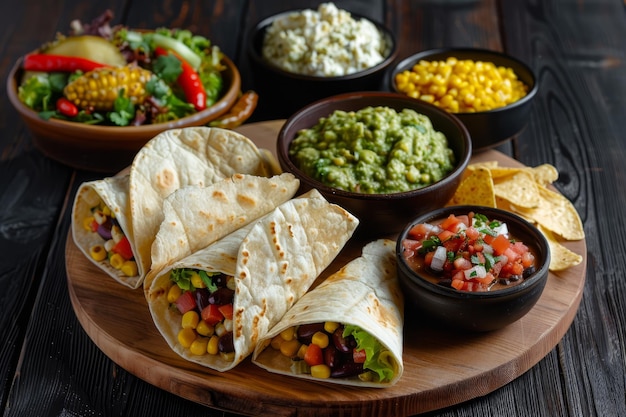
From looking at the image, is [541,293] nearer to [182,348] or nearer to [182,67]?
[182,348]

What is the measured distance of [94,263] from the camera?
14.1 ft

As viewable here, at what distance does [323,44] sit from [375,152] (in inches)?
68.6

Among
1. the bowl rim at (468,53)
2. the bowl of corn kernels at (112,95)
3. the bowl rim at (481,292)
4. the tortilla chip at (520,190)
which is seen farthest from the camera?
the bowl of corn kernels at (112,95)

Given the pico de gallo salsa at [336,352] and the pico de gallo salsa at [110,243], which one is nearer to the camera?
the pico de gallo salsa at [336,352]

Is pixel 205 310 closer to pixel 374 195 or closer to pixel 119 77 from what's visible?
pixel 374 195

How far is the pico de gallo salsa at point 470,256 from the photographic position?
3594 mm

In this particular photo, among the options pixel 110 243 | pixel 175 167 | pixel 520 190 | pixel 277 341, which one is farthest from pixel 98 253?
pixel 520 190

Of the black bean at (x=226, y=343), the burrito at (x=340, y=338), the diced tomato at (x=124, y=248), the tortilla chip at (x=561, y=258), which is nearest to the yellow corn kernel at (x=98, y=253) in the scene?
the diced tomato at (x=124, y=248)

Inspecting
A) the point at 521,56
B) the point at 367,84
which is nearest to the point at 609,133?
the point at 521,56

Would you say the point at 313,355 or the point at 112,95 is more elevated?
the point at 313,355

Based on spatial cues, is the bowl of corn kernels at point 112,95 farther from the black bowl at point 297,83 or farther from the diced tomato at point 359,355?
the diced tomato at point 359,355

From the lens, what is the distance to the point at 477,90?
5.36 meters

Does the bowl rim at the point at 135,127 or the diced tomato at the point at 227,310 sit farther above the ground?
the diced tomato at the point at 227,310

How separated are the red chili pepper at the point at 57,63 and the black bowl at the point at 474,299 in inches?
116
